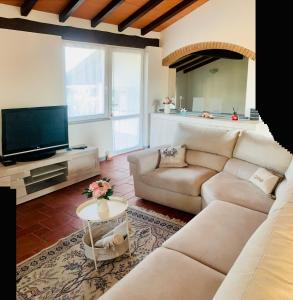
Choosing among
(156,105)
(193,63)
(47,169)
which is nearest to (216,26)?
(156,105)

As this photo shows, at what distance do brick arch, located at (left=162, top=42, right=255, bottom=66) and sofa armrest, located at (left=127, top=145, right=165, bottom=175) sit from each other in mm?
2465

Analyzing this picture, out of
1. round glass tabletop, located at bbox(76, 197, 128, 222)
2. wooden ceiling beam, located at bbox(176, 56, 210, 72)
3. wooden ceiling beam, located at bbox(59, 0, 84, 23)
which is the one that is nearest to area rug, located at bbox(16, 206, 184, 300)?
round glass tabletop, located at bbox(76, 197, 128, 222)

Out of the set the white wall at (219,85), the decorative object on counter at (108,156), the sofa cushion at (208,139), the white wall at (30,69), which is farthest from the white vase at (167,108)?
the white wall at (219,85)

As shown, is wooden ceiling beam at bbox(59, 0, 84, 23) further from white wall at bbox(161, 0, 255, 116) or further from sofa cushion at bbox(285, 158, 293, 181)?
sofa cushion at bbox(285, 158, 293, 181)

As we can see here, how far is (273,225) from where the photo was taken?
4.29ft

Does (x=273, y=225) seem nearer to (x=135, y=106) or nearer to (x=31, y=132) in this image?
(x=31, y=132)

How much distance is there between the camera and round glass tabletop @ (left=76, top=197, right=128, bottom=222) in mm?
2279

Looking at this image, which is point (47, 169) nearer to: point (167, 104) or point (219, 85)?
point (167, 104)

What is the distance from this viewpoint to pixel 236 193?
2.62m

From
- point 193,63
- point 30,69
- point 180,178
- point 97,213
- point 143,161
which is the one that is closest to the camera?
point 97,213

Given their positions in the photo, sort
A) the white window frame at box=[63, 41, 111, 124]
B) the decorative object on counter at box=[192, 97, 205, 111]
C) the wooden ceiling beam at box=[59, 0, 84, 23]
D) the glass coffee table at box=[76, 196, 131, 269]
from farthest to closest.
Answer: the decorative object on counter at box=[192, 97, 205, 111]
the white window frame at box=[63, 41, 111, 124]
the wooden ceiling beam at box=[59, 0, 84, 23]
the glass coffee table at box=[76, 196, 131, 269]

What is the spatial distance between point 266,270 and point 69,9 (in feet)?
13.3

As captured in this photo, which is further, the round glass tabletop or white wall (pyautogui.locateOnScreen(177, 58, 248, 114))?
white wall (pyautogui.locateOnScreen(177, 58, 248, 114))

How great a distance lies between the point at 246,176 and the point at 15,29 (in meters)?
3.41
